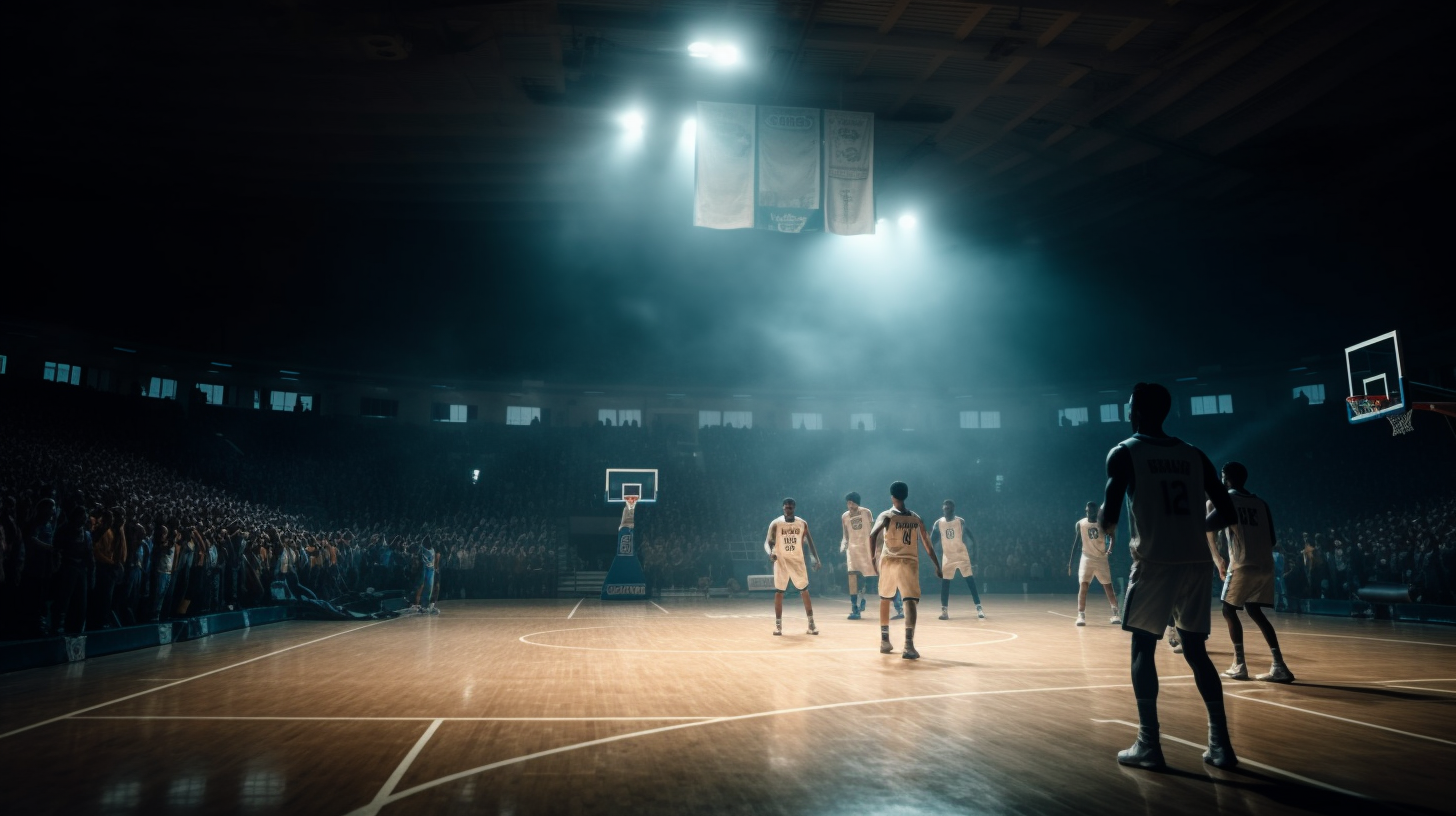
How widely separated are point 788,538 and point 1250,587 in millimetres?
6805

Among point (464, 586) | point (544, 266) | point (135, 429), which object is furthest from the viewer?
point (544, 266)

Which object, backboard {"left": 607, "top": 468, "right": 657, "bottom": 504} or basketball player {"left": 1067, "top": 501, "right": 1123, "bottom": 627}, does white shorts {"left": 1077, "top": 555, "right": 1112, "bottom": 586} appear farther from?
backboard {"left": 607, "top": 468, "right": 657, "bottom": 504}

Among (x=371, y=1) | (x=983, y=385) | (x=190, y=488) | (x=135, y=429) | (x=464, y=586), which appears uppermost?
(x=371, y=1)

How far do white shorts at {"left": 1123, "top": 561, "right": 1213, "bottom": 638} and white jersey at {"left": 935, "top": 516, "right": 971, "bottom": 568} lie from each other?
38.4 ft

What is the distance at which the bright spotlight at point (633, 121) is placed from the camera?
70.0 ft

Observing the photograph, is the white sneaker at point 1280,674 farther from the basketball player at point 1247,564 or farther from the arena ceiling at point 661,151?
the arena ceiling at point 661,151

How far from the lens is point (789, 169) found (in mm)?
17531

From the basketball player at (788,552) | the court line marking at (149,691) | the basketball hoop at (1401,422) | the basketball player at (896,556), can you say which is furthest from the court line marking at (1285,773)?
the basketball hoop at (1401,422)

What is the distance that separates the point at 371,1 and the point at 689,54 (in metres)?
6.46

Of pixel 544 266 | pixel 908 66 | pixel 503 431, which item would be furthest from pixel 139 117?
pixel 908 66

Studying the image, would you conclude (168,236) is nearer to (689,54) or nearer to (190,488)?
(190,488)

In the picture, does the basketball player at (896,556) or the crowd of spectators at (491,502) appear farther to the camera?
the crowd of spectators at (491,502)

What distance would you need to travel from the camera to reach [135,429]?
27.7 meters

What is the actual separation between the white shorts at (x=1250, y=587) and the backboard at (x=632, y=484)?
1899 centimetres
